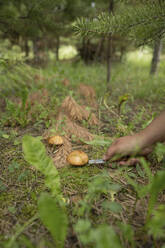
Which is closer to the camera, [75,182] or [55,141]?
[75,182]

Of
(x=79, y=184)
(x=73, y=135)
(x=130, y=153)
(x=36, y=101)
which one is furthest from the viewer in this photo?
(x=36, y=101)

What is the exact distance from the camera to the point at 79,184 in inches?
55.6

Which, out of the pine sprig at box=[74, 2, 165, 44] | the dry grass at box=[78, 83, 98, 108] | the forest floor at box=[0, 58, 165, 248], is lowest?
the forest floor at box=[0, 58, 165, 248]

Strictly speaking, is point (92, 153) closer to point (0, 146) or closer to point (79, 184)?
point (79, 184)

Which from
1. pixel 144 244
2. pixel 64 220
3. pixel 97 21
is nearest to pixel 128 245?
pixel 144 244

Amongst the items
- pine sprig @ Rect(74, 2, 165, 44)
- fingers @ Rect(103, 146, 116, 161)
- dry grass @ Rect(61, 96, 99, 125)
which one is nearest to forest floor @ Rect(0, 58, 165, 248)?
dry grass @ Rect(61, 96, 99, 125)

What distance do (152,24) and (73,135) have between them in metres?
1.35

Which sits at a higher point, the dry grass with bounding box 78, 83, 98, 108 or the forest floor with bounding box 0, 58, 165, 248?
the dry grass with bounding box 78, 83, 98, 108

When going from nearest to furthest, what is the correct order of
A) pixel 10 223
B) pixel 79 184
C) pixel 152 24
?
pixel 10 223, pixel 79 184, pixel 152 24

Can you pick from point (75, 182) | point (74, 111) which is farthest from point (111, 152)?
point (74, 111)

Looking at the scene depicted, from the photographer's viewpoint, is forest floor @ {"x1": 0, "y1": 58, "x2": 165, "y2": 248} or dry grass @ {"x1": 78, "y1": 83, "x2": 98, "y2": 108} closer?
forest floor @ {"x1": 0, "y1": 58, "x2": 165, "y2": 248}

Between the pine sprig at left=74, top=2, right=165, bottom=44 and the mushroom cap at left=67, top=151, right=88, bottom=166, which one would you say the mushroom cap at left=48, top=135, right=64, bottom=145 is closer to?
the mushroom cap at left=67, top=151, right=88, bottom=166

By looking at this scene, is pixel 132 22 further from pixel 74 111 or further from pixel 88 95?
pixel 88 95

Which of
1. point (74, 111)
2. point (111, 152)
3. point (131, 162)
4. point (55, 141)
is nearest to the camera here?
point (111, 152)
